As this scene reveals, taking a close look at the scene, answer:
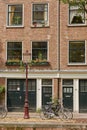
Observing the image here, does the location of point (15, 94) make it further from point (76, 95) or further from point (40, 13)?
point (40, 13)

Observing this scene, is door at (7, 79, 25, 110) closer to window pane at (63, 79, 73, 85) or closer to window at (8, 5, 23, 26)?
window pane at (63, 79, 73, 85)

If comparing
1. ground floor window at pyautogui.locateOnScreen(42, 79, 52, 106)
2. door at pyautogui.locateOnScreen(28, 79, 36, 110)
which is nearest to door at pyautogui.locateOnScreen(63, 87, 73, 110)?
ground floor window at pyautogui.locateOnScreen(42, 79, 52, 106)

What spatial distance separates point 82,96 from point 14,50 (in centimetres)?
621

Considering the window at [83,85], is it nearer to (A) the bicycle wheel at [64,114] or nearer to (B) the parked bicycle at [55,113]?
(B) the parked bicycle at [55,113]

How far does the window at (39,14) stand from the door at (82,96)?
530cm

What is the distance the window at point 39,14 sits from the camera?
35.7m

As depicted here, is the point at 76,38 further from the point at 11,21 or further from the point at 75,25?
the point at 11,21

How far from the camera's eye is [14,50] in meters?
35.8

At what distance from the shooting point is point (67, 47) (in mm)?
35406

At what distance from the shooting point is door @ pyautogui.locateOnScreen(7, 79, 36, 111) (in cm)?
3566

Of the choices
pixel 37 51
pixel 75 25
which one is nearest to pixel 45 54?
pixel 37 51

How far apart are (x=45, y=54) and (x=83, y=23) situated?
145 inches

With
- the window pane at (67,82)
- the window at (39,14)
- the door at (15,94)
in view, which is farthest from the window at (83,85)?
the window at (39,14)

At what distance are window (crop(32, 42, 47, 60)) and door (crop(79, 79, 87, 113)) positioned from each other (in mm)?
3414
